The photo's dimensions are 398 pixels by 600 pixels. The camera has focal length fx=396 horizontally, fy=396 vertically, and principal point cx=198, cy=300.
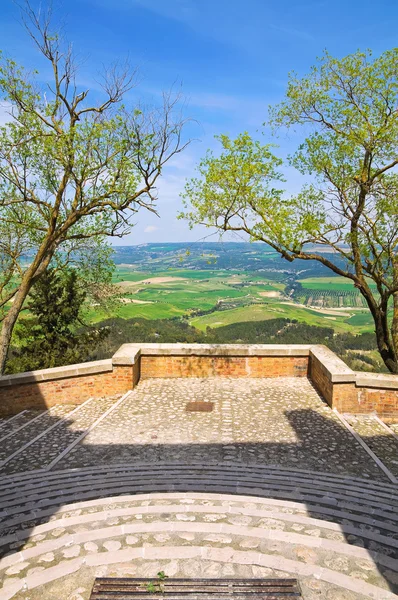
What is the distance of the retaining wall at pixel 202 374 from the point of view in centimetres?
881

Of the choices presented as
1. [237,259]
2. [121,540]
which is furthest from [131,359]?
[237,259]

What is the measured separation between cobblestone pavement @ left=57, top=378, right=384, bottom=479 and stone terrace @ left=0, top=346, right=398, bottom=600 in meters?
0.04

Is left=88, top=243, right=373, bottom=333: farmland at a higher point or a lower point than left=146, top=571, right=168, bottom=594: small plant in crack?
lower

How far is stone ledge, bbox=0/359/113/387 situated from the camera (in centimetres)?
934

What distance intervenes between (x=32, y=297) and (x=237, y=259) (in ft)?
392

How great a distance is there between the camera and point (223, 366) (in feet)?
36.7

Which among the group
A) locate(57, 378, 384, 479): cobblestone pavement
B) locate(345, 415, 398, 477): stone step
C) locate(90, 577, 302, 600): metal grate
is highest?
locate(90, 577, 302, 600): metal grate

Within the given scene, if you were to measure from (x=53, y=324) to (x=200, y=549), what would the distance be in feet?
49.8

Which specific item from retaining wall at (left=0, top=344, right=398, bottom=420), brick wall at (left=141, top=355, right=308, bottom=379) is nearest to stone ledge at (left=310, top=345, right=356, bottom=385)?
→ retaining wall at (left=0, top=344, right=398, bottom=420)

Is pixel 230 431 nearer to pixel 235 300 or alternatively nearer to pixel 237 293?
pixel 235 300

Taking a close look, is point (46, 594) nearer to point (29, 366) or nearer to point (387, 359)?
point (387, 359)

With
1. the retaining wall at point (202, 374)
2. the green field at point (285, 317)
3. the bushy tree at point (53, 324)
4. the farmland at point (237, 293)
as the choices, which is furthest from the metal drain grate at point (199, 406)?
the green field at point (285, 317)

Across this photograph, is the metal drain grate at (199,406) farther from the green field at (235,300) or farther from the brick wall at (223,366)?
the green field at (235,300)

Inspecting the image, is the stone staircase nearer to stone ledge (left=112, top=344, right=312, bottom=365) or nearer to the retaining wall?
the retaining wall
